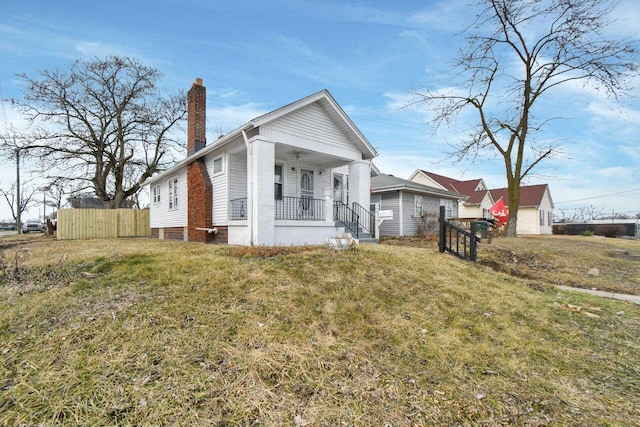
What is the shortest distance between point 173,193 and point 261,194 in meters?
7.68

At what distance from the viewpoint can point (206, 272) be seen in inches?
208

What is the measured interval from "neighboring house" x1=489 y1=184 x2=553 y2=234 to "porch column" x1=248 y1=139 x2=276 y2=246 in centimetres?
2901

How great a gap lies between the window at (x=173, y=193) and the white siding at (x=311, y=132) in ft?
23.9

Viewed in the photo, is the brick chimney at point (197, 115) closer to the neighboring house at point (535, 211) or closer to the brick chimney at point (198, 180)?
the brick chimney at point (198, 180)

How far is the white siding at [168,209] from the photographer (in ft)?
44.5

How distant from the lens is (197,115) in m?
12.9

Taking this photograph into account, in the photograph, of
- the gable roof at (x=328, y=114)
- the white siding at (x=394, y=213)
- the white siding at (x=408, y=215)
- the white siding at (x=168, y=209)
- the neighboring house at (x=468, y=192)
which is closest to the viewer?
the gable roof at (x=328, y=114)

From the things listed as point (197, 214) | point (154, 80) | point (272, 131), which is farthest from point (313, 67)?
point (154, 80)

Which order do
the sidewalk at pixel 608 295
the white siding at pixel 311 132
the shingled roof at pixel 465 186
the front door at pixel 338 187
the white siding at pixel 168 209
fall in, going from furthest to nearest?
the shingled roof at pixel 465 186, the front door at pixel 338 187, the white siding at pixel 168 209, the white siding at pixel 311 132, the sidewalk at pixel 608 295

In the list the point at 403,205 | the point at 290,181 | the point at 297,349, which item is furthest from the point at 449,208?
the point at 297,349

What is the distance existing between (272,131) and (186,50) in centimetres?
484

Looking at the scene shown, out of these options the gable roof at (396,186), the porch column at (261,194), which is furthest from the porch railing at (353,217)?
the gable roof at (396,186)

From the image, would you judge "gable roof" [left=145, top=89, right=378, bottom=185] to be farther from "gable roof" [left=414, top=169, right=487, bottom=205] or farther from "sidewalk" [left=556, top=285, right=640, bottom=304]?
"gable roof" [left=414, top=169, right=487, bottom=205]

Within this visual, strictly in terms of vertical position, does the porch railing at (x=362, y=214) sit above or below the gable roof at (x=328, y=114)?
below
